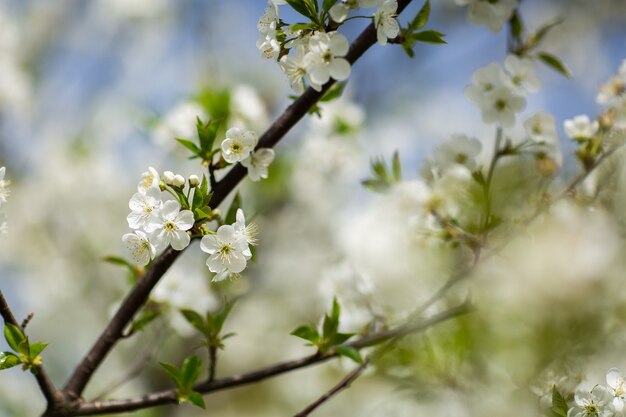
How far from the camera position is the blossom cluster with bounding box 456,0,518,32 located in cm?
105

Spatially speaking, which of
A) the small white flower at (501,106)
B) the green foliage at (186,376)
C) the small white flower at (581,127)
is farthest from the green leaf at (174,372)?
the small white flower at (581,127)

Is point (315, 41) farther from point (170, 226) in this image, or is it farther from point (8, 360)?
point (8, 360)

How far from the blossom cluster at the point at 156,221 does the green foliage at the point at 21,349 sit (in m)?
0.19

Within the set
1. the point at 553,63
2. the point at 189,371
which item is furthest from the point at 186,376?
the point at 553,63

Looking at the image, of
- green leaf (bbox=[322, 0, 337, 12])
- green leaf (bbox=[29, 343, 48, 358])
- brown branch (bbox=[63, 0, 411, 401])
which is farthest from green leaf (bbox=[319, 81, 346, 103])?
green leaf (bbox=[29, 343, 48, 358])

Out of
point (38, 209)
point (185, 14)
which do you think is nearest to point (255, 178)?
point (38, 209)

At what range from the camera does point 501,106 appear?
1.09 m

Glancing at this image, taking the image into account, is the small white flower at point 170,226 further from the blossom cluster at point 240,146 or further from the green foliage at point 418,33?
the green foliage at point 418,33

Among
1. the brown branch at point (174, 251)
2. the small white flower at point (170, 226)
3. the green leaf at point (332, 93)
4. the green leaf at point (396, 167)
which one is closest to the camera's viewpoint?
the small white flower at point (170, 226)

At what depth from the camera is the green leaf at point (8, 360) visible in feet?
2.55

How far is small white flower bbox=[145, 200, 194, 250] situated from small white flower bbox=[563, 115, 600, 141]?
29.2 inches

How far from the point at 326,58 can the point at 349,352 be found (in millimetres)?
427

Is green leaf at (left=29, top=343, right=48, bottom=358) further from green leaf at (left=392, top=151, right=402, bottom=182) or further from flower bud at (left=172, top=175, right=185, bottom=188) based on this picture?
green leaf at (left=392, top=151, right=402, bottom=182)

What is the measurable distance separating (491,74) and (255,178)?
0.52 meters
